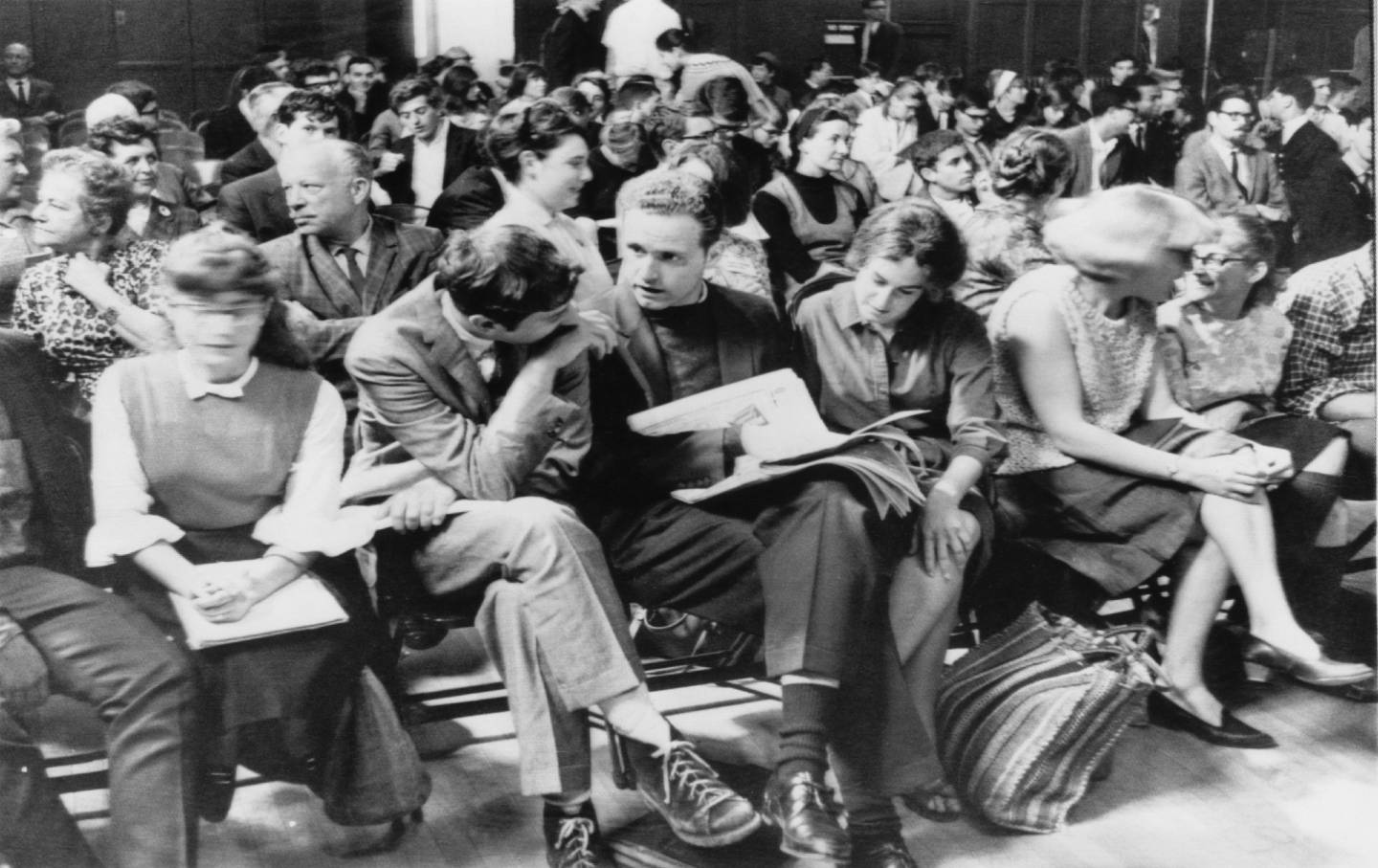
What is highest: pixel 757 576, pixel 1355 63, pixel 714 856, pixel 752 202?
pixel 1355 63

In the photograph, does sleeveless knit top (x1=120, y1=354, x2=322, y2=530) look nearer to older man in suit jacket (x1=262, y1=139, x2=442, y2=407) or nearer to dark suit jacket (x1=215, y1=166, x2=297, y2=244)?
older man in suit jacket (x1=262, y1=139, x2=442, y2=407)

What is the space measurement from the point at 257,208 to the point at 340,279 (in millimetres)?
354

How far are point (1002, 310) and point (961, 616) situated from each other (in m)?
0.69

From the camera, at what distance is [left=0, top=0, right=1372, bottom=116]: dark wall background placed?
273 cm

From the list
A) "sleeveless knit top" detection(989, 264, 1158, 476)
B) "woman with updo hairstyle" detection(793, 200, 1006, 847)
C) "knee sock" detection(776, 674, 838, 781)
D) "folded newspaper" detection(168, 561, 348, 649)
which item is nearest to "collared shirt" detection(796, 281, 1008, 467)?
"woman with updo hairstyle" detection(793, 200, 1006, 847)

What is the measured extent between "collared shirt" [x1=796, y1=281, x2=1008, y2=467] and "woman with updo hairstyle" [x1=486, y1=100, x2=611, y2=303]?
58 centimetres

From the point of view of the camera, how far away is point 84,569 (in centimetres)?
238

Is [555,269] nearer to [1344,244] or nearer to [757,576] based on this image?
[757,576]

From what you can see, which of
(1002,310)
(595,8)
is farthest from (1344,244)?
(595,8)

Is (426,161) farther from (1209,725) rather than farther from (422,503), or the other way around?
(1209,725)

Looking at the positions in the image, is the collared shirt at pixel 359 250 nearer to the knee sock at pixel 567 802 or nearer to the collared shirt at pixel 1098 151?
the knee sock at pixel 567 802

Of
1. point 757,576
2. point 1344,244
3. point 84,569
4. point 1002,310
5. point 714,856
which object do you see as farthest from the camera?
point 1344,244

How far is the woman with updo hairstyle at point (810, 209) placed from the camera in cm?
442

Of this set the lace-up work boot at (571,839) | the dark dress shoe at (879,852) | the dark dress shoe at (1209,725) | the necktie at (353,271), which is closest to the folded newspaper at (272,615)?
the lace-up work boot at (571,839)
